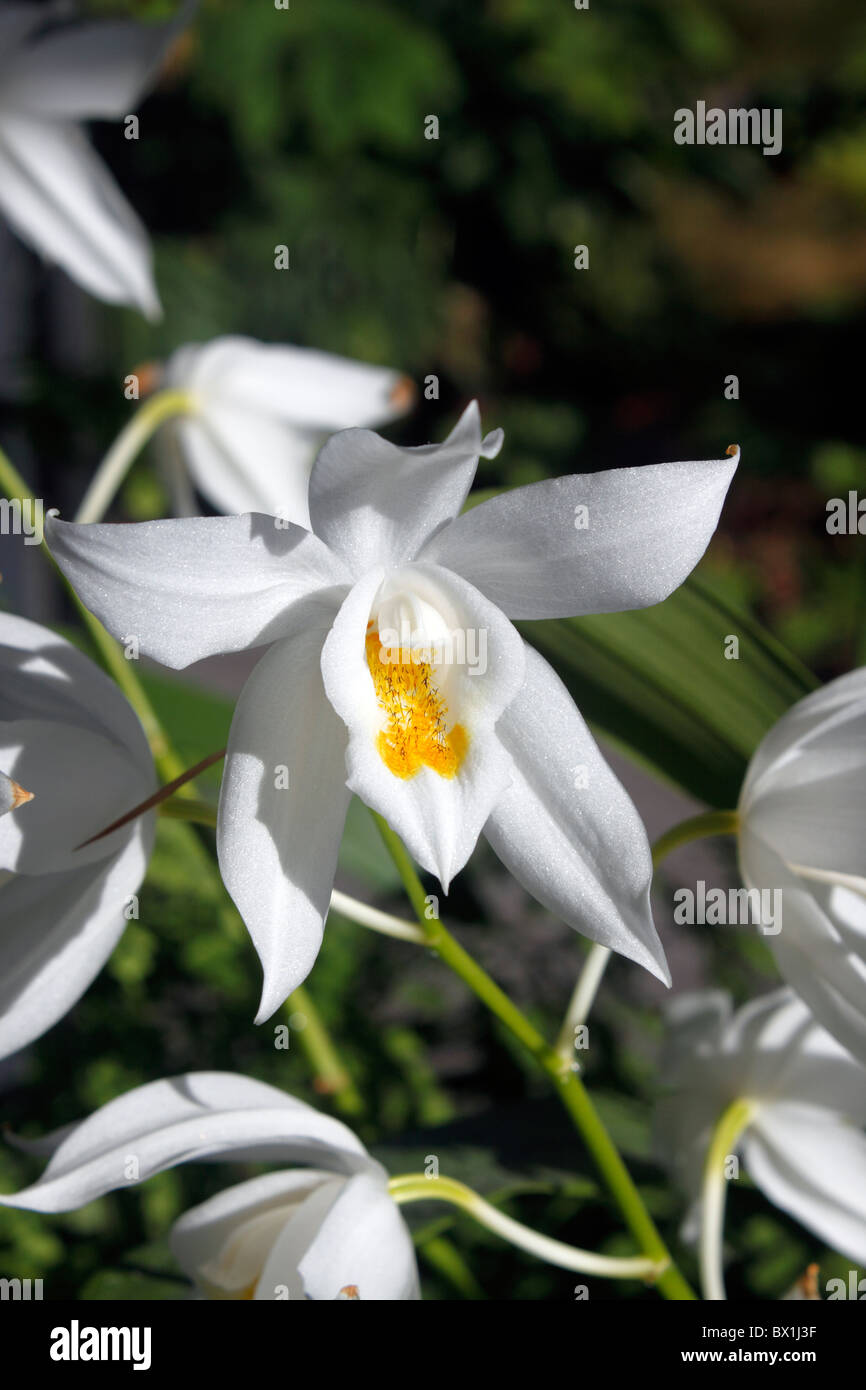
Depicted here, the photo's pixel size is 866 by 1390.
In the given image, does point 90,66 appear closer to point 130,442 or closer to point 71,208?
point 71,208

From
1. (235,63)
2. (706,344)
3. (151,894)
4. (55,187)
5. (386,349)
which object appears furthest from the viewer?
(706,344)

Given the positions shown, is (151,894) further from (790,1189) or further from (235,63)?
(235,63)

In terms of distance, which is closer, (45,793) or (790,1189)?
(45,793)

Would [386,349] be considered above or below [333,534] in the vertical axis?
→ above

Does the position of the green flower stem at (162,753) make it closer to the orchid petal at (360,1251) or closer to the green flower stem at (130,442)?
the green flower stem at (130,442)

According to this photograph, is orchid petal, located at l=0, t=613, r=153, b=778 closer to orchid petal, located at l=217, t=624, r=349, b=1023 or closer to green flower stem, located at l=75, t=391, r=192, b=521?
orchid petal, located at l=217, t=624, r=349, b=1023

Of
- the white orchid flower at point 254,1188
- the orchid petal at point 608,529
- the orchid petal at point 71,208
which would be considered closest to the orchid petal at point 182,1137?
the white orchid flower at point 254,1188
